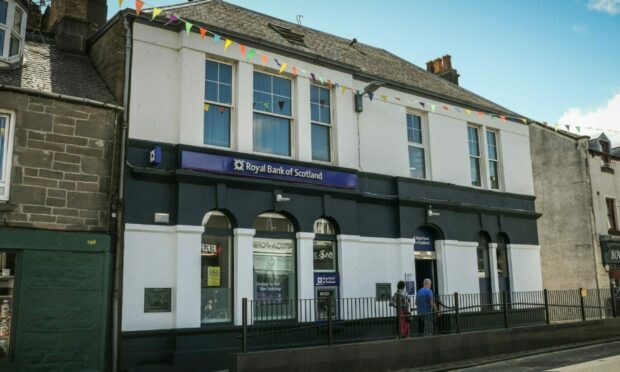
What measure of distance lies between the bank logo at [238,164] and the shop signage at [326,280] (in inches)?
138

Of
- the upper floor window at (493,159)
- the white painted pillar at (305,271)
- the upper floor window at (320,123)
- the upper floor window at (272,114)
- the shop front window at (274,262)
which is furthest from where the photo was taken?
the upper floor window at (493,159)

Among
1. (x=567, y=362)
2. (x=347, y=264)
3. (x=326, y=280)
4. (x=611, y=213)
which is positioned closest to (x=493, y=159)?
(x=347, y=264)

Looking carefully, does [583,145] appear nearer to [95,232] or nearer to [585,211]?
[585,211]

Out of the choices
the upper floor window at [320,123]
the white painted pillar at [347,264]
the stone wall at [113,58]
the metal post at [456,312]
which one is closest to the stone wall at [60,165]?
the stone wall at [113,58]

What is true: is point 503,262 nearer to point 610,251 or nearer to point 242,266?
point 610,251

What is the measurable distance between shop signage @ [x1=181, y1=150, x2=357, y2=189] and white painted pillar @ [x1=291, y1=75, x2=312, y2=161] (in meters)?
0.51

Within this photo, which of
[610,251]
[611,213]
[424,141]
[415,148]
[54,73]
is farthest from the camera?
[611,213]

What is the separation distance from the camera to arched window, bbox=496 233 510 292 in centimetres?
2031

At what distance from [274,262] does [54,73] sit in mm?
6752

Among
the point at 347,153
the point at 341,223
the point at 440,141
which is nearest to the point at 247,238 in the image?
the point at 341,223

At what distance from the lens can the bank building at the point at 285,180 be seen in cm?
1288

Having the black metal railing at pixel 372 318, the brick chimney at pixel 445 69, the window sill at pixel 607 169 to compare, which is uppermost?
the brick chimney at pixel 445 69

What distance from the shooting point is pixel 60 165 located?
39.2ft

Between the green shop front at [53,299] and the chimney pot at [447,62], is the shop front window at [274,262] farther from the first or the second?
the chimney pot at [447,62]
